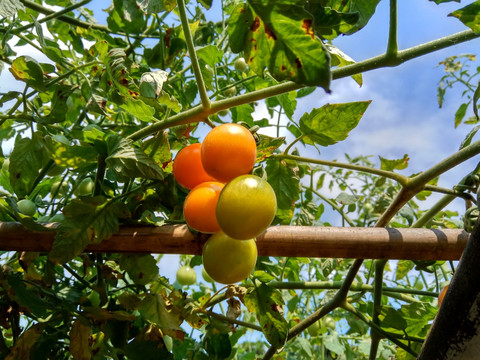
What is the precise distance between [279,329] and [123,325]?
13.3 inches

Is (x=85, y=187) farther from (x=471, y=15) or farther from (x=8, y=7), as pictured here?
(x=471, y=15)

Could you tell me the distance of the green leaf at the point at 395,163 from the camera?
44.5 inches

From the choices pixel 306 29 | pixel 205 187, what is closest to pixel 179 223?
pixel 205 187

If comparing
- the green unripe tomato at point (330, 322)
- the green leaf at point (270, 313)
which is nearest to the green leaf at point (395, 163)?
the green leaf at point (270, 313)

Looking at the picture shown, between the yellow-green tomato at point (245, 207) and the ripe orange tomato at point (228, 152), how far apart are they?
1.7 inches

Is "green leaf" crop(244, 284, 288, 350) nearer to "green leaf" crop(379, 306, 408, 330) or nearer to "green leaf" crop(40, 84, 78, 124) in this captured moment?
"green leaf" crop(379, 306, 408, 330)

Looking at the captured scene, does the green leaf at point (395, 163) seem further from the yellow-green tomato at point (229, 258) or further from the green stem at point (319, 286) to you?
the yellow-green tomato at point (229, 258)

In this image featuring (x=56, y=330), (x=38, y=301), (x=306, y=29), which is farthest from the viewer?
(x=56, y=330)

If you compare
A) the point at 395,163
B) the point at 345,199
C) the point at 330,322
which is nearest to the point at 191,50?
the point at 395,163

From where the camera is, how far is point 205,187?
29.2 inches

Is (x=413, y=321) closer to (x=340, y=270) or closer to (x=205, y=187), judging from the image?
(x=205, y=187)

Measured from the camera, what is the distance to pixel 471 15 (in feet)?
2.12

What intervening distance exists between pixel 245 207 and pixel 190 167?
0.64 feet

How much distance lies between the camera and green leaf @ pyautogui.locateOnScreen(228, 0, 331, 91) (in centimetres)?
52
